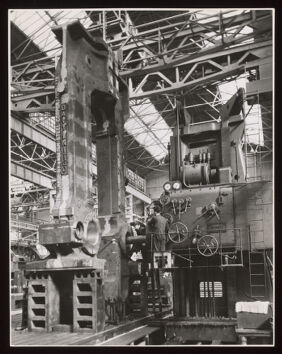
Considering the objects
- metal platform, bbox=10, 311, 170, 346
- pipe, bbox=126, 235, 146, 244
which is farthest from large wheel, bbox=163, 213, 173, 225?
metal platform, bbox=10, 311, 170, 346

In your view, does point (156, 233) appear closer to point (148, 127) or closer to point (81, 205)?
point (81, 205)

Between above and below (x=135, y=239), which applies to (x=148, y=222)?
above

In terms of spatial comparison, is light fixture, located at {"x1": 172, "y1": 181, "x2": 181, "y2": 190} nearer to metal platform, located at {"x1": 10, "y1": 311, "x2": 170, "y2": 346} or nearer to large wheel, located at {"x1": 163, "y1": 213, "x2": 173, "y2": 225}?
large wheel, located at {"x1": 163, "y1": 213, "x2": 173, "y2": 225}

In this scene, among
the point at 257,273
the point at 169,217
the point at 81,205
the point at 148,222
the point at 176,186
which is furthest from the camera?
the point at 176,186

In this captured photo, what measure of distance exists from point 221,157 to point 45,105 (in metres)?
7.78

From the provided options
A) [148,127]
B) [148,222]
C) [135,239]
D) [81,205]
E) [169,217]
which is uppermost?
[148,127]

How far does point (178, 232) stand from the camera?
10.0 m

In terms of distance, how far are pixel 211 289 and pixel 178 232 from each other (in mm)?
1670

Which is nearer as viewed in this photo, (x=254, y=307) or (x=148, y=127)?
(x=254, y=307)

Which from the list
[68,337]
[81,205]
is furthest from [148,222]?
[68,337]

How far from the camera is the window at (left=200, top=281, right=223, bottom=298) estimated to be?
1023cm

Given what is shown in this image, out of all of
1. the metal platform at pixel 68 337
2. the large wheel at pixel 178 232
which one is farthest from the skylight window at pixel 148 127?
the metal platform at pixel 68 337

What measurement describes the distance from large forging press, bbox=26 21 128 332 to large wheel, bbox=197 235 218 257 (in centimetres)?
183

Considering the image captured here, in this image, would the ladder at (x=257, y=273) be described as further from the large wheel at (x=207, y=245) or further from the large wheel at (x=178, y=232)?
the large wheel at (x=178, y=232)
